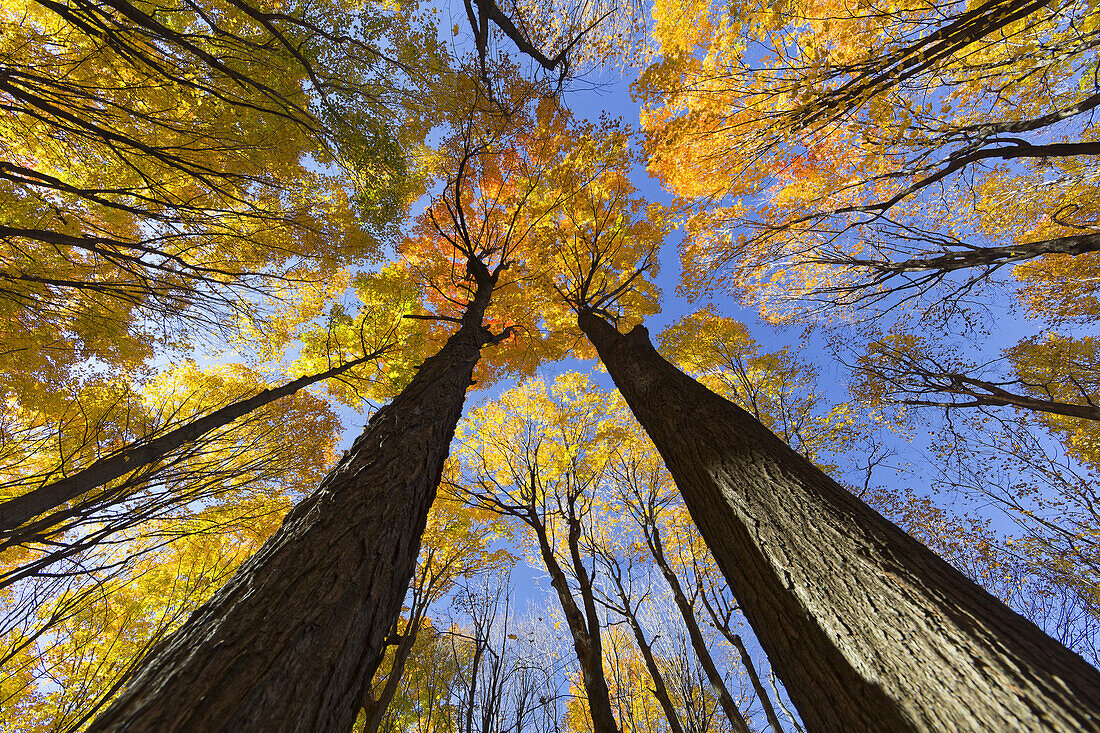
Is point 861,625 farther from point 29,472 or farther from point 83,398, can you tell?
point 29,472

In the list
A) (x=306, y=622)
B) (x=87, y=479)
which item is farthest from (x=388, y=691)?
(x=87, y=479)

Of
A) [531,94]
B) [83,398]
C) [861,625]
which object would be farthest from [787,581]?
[83,398]

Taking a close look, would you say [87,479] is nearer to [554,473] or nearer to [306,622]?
[306,622]

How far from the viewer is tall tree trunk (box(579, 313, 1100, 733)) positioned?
1.02 metres

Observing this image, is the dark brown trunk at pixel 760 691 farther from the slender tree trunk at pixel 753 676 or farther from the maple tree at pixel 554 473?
the maple tree at pixel 554 473

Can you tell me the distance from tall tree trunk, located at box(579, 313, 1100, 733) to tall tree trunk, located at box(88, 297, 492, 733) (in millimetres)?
1701

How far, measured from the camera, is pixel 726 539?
197 cm

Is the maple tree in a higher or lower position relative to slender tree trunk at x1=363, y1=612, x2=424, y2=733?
higher

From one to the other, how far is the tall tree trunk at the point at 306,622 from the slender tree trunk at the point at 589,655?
3240 mm

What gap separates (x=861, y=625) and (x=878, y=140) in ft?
23.6

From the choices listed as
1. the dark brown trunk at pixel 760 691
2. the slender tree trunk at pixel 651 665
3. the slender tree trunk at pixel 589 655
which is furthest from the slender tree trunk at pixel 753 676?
the slender tree trunk at pixel 589 655

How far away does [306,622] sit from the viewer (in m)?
1.41

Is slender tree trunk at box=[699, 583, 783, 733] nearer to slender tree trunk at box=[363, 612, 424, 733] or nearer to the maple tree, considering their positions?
the maple tree

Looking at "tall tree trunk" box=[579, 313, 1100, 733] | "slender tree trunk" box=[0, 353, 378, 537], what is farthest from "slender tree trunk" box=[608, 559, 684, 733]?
"slender tree trunk" box=[0, 353, 378, 537]
